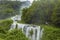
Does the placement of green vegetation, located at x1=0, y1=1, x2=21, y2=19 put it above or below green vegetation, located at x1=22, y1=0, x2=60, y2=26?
above

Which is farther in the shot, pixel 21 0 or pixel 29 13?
pixel 21 0

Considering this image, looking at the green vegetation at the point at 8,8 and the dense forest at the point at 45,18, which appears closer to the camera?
the dense forest at the point at 45,18

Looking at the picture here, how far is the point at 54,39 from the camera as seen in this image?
567 cm

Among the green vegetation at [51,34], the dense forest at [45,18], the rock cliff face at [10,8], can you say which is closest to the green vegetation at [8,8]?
the rock cliff face at [10,8]

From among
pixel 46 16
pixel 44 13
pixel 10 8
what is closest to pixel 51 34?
pixel 46 16

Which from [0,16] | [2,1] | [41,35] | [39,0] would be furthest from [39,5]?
[2,1]

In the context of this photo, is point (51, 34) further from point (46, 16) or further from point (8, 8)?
point (8, 8)

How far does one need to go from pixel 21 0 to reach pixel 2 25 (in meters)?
→ 2.86

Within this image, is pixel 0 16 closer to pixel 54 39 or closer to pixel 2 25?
pixel 2 25

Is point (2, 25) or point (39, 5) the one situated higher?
point (39, 5)

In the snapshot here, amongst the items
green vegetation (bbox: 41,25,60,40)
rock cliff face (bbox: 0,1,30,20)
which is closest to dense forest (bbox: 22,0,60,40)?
green vegetation (bbox: 41,25,60,40)

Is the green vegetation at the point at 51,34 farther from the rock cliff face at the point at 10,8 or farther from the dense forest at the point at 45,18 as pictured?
the rock cliff face at the point at 10,8

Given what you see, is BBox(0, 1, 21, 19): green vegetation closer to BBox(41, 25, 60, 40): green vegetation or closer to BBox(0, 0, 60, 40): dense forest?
BBox(0, 0, 60, 40): dense forest

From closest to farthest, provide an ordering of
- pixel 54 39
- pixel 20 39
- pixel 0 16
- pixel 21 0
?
pixel 20 39 → pixel 54 39 → pixel 0 16 → pixel 21 0
